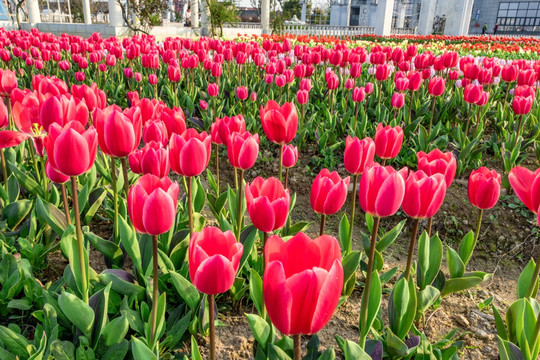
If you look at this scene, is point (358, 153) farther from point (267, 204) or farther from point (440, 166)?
point (267, 204)

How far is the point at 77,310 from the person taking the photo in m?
1.50

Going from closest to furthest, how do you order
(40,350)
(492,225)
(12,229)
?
1. (40,350)
2. (12,229)
3. (492,225)

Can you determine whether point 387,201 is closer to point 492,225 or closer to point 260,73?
point 492,225

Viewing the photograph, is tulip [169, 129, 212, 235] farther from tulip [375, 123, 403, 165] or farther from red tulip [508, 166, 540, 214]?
red tulip [508, 166, 540, 214]

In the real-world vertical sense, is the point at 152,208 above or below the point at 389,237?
above

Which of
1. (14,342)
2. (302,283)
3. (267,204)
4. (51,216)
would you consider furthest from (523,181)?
(51,216)

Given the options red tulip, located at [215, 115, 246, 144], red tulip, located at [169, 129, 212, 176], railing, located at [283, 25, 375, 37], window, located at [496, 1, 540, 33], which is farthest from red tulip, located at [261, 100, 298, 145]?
window, located at [496, 1, 540, 33]

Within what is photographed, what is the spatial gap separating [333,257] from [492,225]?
2.79 m

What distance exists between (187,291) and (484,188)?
1.22 m

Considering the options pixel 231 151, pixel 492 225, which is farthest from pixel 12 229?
pixel 492 225

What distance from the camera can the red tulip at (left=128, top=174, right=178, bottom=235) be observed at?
4.15 feet

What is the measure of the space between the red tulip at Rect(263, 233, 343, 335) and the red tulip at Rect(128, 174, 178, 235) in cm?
42

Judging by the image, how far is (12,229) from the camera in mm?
2395

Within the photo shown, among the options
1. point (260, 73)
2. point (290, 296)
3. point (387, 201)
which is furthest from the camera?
point (260, 73)
